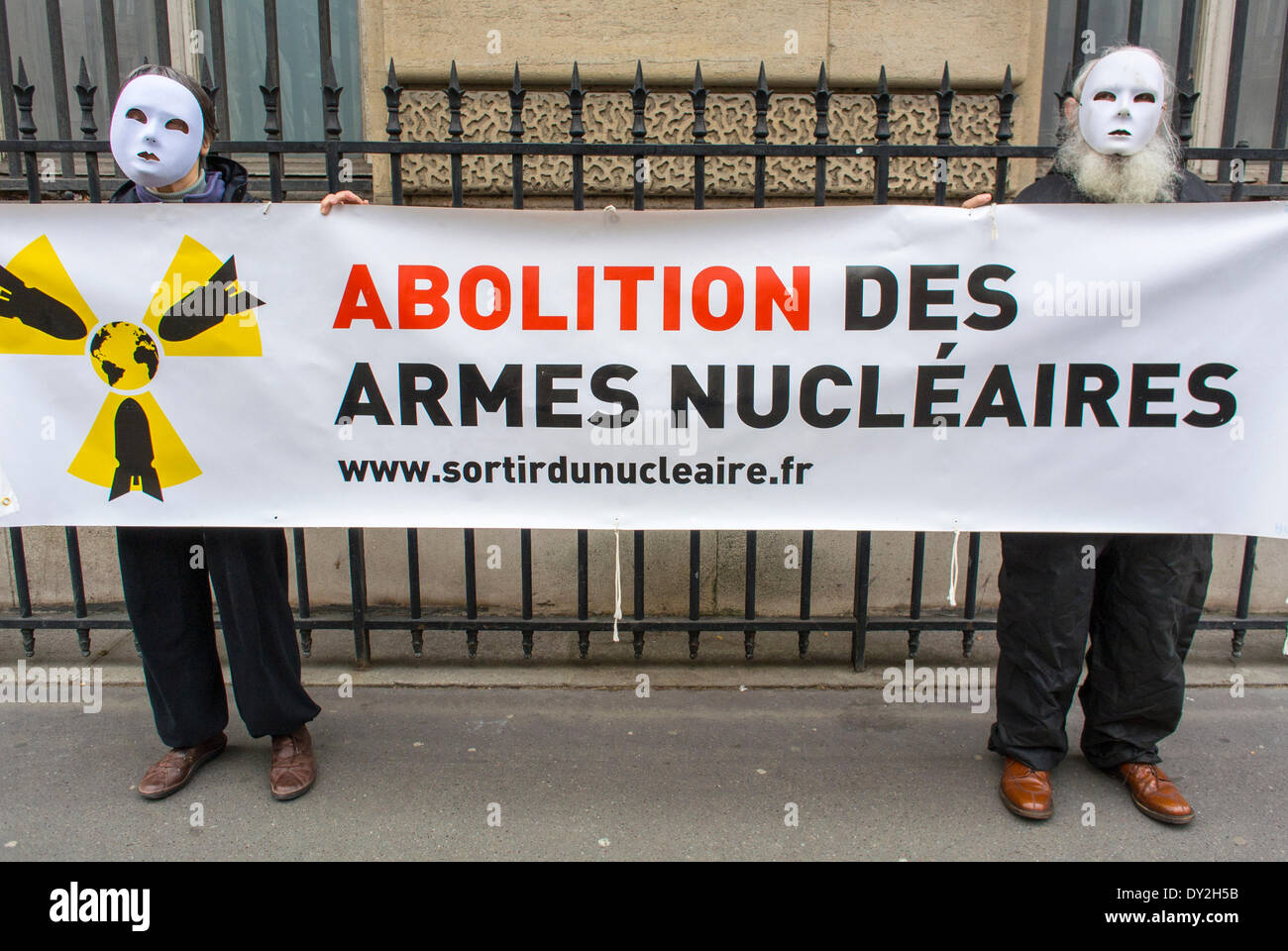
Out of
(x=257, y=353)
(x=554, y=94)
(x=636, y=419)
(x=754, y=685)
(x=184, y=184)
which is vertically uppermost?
(x=554, y=94)

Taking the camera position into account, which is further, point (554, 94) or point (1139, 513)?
point (554, 94)

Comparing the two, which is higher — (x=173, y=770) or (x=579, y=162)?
(x=579, y=162)

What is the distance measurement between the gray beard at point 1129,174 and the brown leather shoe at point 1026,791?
181 cm

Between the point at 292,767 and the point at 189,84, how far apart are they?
A: 214 cm

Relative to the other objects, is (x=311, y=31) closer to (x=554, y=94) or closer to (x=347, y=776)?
(x=554, y=94)

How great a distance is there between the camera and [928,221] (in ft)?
9.36

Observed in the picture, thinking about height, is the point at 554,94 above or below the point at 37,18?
below

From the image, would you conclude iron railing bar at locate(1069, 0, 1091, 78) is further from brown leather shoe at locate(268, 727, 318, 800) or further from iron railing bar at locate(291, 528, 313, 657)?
brown leather shoe at locate(268, 727, 318, 800)

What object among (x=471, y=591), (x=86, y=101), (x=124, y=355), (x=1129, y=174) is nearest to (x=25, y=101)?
(x=86, y=101)

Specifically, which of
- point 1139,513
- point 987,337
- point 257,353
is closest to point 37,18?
point 257,353

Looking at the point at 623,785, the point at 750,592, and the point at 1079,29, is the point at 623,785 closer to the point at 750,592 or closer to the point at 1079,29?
the point at 750,592

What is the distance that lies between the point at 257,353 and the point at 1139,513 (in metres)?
2.83

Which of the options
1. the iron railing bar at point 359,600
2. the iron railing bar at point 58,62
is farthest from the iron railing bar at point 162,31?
the iron railing bar at point 359,600

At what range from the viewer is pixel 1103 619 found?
294 cm
